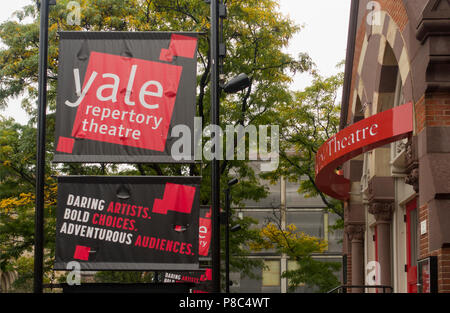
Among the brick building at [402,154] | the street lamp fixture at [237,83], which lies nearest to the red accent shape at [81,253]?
the street lamp fixture at [237,83]

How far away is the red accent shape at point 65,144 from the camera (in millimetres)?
8414

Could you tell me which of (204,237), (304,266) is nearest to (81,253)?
(204,237)

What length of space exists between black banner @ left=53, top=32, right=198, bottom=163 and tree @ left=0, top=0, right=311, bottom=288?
14.6 m

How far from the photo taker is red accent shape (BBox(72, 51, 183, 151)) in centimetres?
845

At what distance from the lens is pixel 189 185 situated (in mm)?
8164

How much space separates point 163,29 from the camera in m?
24.6

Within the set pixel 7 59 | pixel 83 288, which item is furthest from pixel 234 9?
pixel 83 288

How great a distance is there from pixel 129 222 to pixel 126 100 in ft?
5.03

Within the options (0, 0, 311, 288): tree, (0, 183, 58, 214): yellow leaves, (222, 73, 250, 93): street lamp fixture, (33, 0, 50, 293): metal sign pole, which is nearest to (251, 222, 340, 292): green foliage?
(0, 0, 311, 288): tree

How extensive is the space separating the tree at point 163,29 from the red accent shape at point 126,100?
1470 centimetres

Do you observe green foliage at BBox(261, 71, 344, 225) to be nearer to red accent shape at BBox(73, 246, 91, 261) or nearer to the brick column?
the brick column

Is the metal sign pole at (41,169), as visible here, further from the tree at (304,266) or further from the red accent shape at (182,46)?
the tree at (304,266)

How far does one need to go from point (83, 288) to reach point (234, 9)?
17.8m
